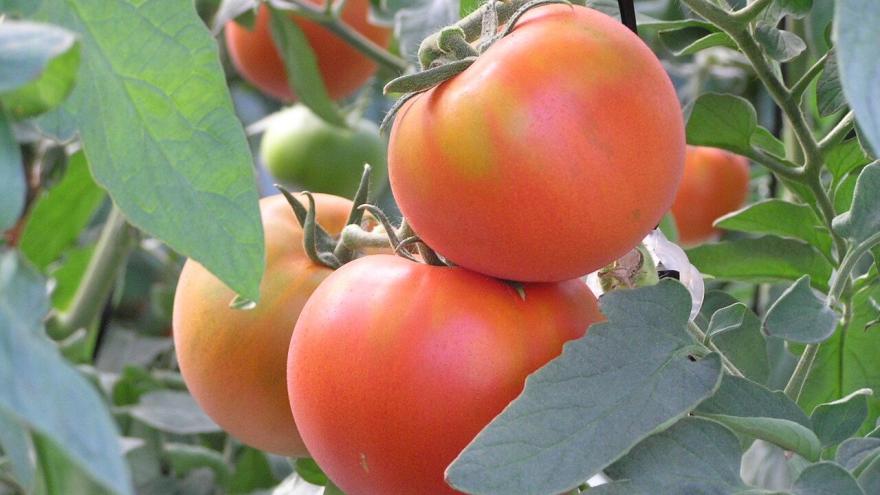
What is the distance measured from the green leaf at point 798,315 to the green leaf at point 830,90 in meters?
0.14

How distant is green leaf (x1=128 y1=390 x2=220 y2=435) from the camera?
3.19 feet

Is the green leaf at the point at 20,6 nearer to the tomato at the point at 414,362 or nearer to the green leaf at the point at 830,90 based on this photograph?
the tomato at the point at 414,362

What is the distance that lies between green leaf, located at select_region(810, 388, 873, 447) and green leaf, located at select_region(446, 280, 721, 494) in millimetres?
59

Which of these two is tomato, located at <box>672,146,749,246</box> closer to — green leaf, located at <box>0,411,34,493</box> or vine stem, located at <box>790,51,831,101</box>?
vine stem, located at <box>790,51,831,101</box>

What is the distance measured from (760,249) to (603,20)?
0.88ft

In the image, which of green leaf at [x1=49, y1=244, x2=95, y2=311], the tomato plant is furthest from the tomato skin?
green leaf at [x1=49, y1=244, x2=95, y2=311]

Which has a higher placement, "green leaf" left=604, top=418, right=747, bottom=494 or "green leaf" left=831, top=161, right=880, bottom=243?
"green leaf" left=831, top=161, right=880, bottom=243

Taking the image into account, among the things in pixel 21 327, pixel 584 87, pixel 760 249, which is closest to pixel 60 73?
pixel 21 327

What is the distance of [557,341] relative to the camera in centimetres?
48

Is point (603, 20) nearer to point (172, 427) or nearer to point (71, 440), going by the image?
point (71, 440)

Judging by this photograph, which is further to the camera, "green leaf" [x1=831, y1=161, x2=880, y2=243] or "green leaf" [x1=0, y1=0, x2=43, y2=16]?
"green leaf" [x1=831, y1=161, x2=880, y2=243]

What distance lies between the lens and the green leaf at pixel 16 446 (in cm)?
31

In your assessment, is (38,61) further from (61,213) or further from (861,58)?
(61,213)

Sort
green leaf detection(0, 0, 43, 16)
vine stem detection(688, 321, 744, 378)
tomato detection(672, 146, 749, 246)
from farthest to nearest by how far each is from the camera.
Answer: tomato detection(672, 146, 749, 246) → vine stem detection(688, 321, 744, 378) → green leaf detection(0, 0, 43, 16)
